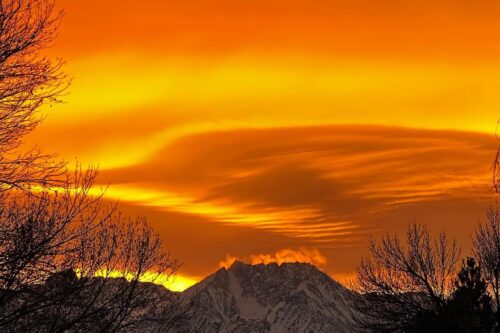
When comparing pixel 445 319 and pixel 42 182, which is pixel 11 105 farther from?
pixel 445 319

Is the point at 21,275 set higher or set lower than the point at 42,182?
lower

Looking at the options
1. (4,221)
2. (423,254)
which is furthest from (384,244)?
(4,221)

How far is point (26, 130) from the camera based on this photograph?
1733 centimetres

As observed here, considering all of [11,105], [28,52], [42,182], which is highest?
[28,52]

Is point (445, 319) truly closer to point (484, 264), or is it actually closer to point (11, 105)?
point (484, 264)

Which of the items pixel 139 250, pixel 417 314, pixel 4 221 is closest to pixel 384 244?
pixel 417 314

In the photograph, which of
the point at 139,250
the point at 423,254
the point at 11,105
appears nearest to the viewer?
the point at 11,105

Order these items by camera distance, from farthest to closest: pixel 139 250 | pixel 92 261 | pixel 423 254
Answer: pixel 423 254
pixel 139 250
pixel 92 261

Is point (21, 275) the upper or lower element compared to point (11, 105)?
lower

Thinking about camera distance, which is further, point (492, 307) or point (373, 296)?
point (492, 307)

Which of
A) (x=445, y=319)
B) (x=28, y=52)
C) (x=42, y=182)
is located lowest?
(x=445, y=319)

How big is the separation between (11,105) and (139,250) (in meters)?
19.9

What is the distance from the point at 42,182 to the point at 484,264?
30.2m

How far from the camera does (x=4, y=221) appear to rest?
1823 cm
